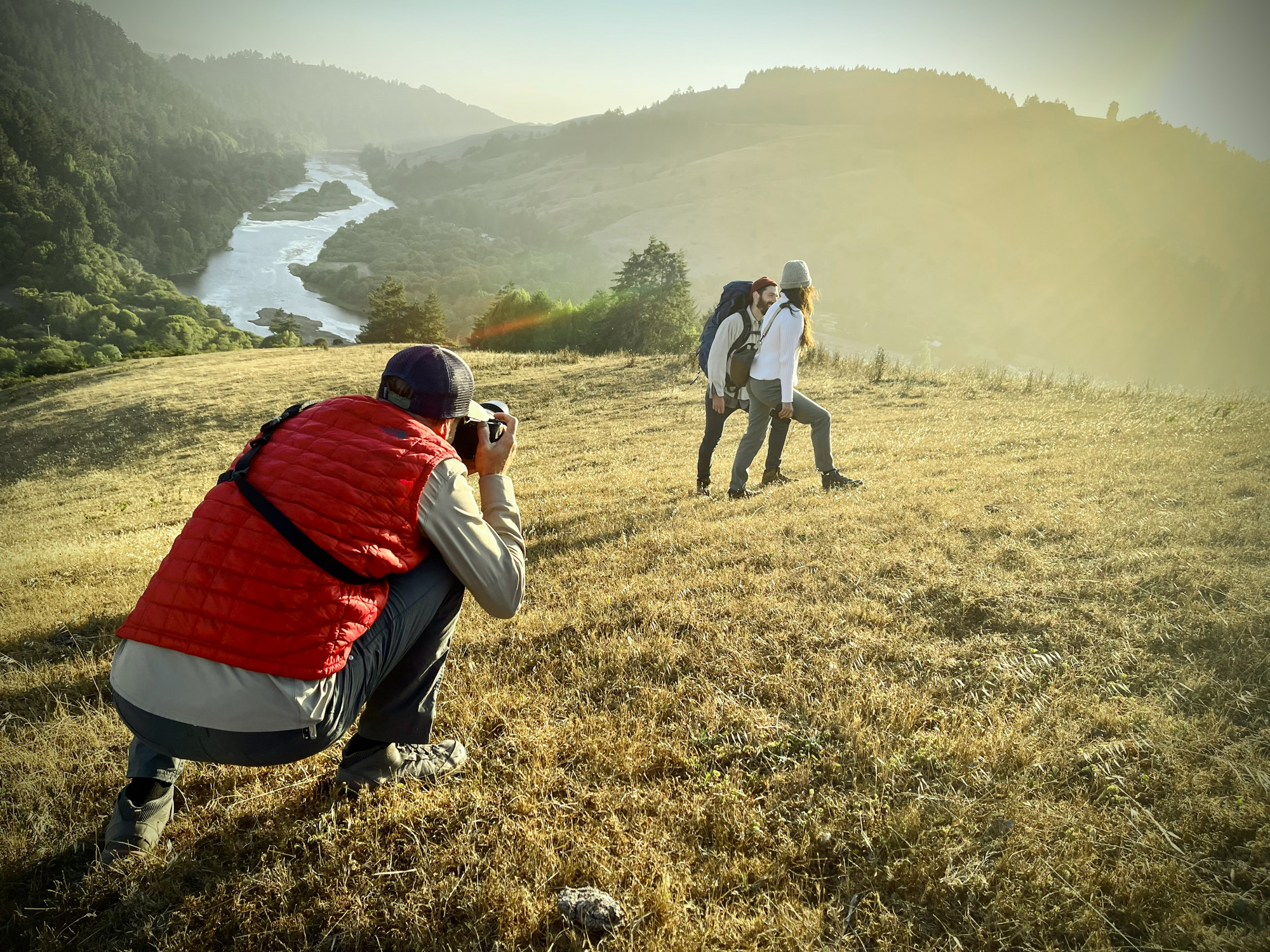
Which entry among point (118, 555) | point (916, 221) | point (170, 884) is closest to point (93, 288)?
point (118, 555)

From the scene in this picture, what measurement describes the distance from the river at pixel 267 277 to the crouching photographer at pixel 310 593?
110958mm

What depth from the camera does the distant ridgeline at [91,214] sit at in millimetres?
87188

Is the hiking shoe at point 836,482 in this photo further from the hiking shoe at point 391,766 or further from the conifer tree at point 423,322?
the conifer tree at point 423,322

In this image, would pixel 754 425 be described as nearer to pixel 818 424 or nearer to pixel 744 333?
pixel 818 424

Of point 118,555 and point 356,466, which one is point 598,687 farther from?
point 118,555

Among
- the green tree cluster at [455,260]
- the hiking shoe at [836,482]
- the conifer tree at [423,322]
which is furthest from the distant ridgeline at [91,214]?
the hiking shoe at [836,482]

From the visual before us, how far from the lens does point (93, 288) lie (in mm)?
104562

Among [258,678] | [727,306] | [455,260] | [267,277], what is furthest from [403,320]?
[267,277]

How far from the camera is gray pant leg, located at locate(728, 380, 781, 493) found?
7320 millimetres

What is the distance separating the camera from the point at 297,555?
212 centimetres

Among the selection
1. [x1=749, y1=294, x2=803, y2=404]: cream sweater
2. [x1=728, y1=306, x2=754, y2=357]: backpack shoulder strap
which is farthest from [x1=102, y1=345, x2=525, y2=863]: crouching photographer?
[x1=728, y1=306, x2=754, y2=357]: backpack shoulder strap

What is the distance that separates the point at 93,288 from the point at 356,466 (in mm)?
141659

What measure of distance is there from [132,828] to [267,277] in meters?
174

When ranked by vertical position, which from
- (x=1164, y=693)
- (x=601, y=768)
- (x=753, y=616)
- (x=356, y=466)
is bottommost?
(x=601, y=768)
